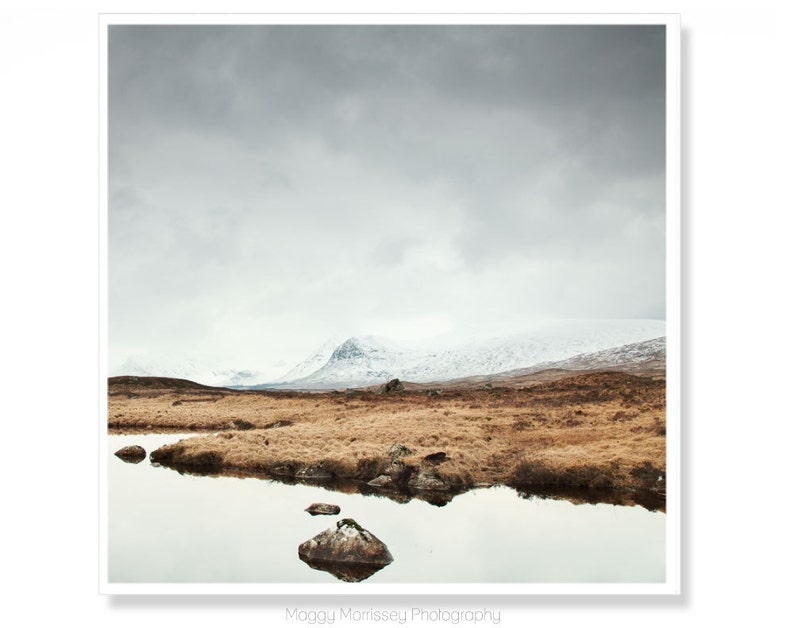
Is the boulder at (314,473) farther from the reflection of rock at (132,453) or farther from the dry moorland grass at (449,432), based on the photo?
the reflection of rock at (132,453)

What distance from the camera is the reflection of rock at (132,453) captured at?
29.6ft

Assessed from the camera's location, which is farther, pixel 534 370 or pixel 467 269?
pixel 534 370

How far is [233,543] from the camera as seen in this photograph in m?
6.98

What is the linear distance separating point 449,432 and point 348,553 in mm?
4217

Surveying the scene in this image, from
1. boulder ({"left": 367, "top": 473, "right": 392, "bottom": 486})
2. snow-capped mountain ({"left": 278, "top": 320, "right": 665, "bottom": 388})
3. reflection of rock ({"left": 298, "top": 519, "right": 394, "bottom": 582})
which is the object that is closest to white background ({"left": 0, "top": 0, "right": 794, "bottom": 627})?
reflection of rock ({"left": 298, "top": 519, "right": 394, "bottom": 582})

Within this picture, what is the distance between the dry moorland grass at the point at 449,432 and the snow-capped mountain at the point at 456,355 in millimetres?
877

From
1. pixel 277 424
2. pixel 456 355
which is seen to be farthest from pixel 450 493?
pixel 277 424

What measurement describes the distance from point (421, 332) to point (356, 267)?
175cm
